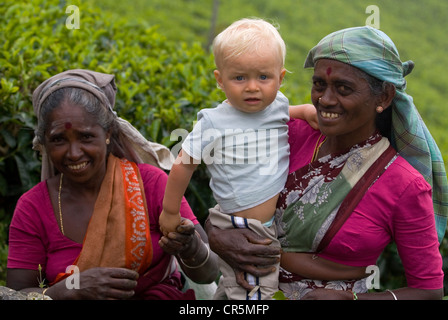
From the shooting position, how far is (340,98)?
2770 millimetres

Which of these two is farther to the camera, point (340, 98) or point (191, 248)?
point (191, 248)

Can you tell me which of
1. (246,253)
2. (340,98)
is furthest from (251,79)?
(246,253)

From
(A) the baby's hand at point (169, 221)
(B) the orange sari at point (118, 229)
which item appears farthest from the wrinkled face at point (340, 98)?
(B) the orange sari at point (118, 229)

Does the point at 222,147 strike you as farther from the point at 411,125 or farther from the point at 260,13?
the point at 260,13

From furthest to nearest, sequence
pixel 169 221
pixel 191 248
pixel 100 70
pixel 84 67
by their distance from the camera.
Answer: pixel 84 67 → pixel 100 70 → pixel 191 248 → pixel 169 221

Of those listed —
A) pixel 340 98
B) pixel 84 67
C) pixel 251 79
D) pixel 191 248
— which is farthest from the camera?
pixel 84 67

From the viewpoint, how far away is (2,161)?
4.50 m

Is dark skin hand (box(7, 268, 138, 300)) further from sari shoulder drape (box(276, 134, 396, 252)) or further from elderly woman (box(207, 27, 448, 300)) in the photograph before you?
sari shoulder drape (box(276, 134, 396, 252))

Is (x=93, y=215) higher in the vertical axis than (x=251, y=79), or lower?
lower

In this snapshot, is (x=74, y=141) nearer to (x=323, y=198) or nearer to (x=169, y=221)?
(x=169, y=221)

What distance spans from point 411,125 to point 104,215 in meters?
1.64

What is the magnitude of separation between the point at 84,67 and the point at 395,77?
2.85 m

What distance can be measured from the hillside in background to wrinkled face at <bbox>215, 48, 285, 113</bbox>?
21.4ft
